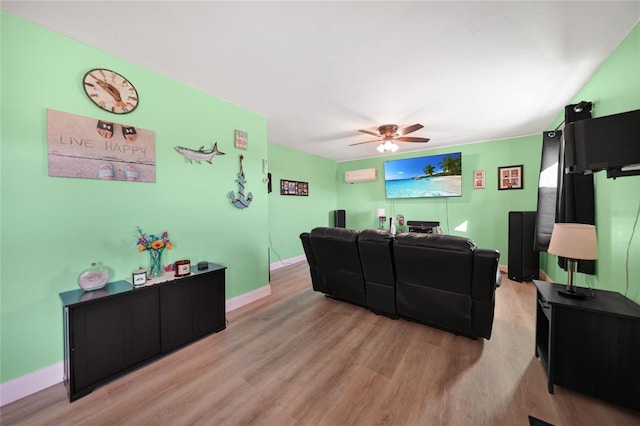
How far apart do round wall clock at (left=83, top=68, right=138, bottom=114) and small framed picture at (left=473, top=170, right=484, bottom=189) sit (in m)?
5.45

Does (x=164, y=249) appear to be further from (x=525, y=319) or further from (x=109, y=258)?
(x=525, y=319)

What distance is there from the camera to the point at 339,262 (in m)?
2.73

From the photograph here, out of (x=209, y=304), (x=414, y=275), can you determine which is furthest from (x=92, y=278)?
(x=414, y=275)

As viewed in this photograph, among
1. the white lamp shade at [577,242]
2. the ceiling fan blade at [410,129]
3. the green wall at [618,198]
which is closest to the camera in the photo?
the white lamp shade at [577,242]

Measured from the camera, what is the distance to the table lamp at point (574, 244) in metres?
1.43

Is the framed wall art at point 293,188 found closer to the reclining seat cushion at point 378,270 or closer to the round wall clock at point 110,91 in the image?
the reclining seat cushion at point 378,270

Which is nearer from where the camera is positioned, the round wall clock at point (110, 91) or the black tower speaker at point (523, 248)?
the round wall clock at point (110, 91)

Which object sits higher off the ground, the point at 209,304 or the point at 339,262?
the point at 339,262

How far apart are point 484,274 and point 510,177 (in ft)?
11.2

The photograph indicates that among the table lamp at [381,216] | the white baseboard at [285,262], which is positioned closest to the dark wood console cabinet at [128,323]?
the white baseboard at [285,262]

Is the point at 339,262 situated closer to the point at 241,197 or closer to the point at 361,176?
the point at 241,197

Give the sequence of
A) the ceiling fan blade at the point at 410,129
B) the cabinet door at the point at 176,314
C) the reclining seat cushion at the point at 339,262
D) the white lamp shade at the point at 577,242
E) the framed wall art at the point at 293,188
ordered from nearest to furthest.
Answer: the white lamp shade at the point at 577,242 → the cabinet door at the point at 176,314 → the reclining seat cushion at the point at 339,262 → the ceiling fan blade at the point at 410,129 → the framed wall art at the point at 293,188

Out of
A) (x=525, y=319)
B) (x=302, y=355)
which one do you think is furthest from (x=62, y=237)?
(x=525, y=319)

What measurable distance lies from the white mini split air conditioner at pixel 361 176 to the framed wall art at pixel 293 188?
49.8 inches
